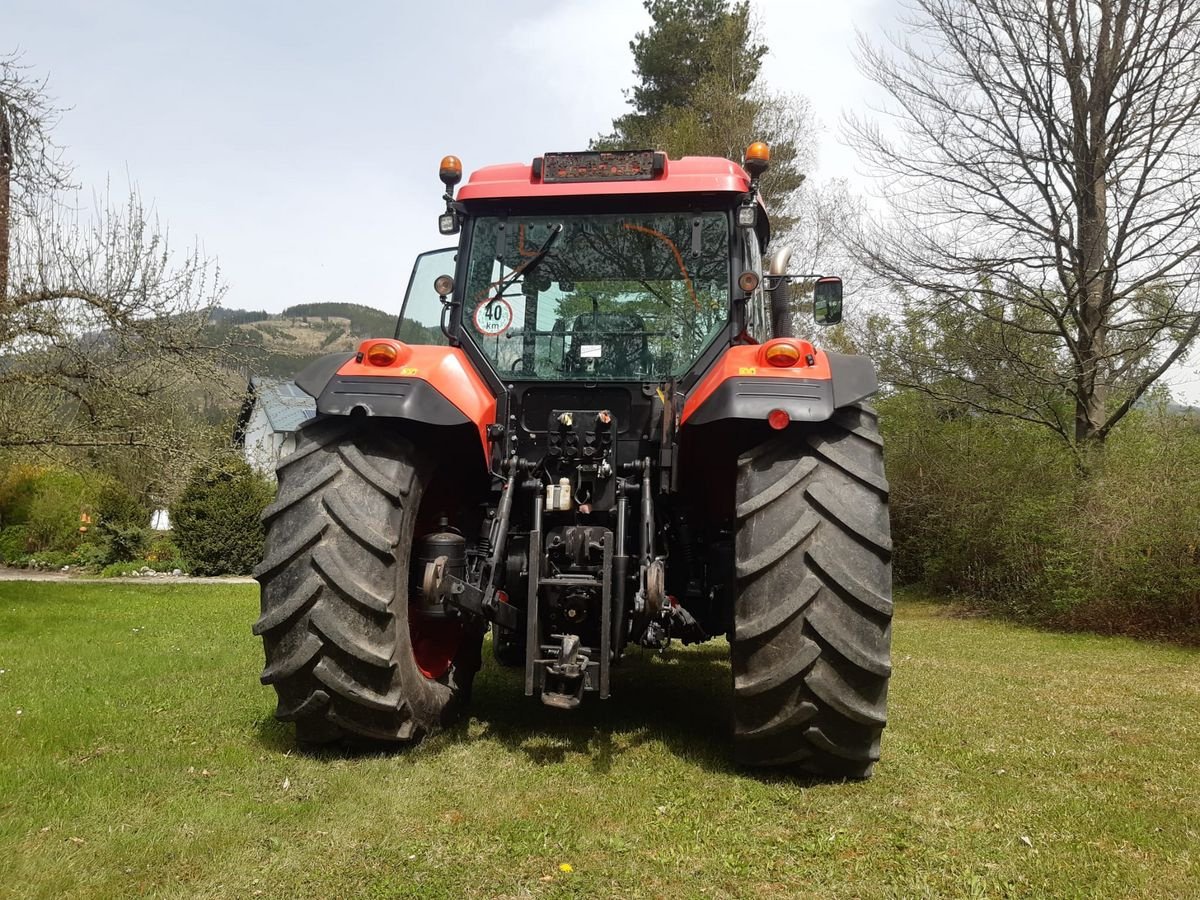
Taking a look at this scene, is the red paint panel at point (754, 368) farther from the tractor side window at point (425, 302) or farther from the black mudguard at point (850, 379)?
the tractor side window at point (425, 302)

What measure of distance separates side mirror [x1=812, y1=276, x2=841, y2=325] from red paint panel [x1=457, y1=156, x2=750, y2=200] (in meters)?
0.77

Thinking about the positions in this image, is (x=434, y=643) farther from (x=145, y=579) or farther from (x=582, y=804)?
(x=145, y=579)

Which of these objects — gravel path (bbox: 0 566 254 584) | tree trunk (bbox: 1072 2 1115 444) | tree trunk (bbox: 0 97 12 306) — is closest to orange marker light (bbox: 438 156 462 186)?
tree trunk (bbox: 0 97 12 306)

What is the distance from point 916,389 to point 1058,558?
12.7ft

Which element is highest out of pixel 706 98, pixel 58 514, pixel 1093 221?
pixel 706 98

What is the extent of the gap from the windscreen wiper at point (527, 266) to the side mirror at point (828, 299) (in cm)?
140

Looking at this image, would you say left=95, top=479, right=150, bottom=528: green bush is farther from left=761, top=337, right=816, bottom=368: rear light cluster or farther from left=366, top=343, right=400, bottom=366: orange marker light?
left=761, top=337, right=816, bottom=368: rear light cluster

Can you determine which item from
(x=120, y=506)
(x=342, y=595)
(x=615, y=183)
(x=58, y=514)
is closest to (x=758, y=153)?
(x=615, y=183)

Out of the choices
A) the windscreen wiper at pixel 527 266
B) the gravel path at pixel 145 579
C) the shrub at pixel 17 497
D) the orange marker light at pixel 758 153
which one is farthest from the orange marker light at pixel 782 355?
the shrub at pixel 17 497

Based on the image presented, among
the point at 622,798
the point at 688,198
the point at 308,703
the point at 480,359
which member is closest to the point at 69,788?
the point at 308,703

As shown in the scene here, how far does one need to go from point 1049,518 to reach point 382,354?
9761 millimetres

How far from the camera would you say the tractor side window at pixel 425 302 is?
4605mm

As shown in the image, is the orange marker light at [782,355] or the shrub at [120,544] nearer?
the orange marker light at [782,355]

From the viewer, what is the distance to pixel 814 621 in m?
3.36
